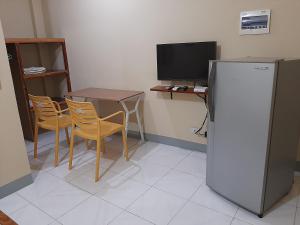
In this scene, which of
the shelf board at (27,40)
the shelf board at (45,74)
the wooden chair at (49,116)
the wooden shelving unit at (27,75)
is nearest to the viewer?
the wooden chair at (49,116)

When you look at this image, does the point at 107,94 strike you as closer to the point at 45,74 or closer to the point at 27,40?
the point at 45,74

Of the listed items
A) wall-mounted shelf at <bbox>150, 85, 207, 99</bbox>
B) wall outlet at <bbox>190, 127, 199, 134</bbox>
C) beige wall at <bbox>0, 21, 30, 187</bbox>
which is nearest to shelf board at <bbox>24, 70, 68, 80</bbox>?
beige wall at <bbox>0, 21, 30, 187</bbox>

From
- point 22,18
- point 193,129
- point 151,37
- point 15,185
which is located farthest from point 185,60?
point 22,18


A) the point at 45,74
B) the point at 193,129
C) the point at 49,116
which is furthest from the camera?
the point at 45,74

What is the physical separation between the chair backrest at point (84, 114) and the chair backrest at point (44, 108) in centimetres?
35

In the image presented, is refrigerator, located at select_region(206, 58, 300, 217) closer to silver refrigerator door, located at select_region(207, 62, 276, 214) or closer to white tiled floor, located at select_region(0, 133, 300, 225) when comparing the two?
silver refrigerator door, located at select_region(207, 62, 276, 214)

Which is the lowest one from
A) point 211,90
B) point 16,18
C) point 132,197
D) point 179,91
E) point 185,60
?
→ point 132,197

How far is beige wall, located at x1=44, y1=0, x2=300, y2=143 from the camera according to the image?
94.3 inches

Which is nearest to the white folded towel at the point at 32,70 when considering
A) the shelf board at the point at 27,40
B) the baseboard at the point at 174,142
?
the shelf board at the point at 27,40

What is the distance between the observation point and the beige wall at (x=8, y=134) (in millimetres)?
2232

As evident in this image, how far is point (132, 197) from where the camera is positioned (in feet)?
7.50

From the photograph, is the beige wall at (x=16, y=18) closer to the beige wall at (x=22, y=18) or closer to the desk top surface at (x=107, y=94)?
the beige wall at (x=22, y=18)

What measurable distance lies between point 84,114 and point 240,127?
151 centimetres

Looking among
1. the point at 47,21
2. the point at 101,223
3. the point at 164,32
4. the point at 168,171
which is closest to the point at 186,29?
the point at 164,32
